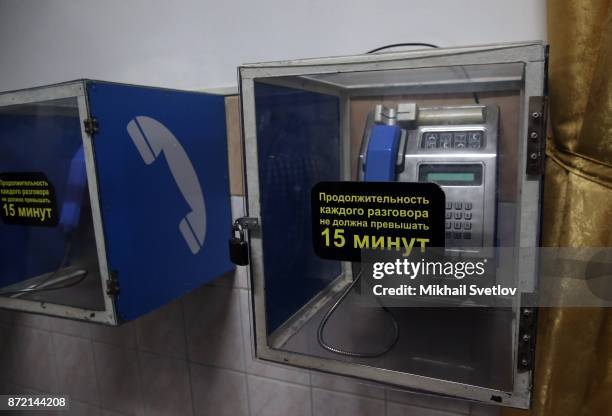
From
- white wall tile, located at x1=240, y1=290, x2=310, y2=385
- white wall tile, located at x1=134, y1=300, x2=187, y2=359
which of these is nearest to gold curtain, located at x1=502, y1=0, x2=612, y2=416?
white wall tile, located at x1=240, y1=290, x2=310, y2=385

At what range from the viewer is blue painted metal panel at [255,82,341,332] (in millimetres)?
764

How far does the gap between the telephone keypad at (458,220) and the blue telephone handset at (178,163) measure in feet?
1.64

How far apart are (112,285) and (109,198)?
0.49 feet

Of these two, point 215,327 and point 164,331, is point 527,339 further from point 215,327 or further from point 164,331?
point 164,331

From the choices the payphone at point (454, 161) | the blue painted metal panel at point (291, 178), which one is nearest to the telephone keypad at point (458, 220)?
the payphone at point (454, 161)

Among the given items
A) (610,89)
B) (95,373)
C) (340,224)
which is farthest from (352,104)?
(95,373)

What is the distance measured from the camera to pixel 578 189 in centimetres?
67

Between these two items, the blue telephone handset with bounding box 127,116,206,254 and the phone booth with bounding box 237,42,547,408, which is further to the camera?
the blue telephone handset with bounding box 127,116,206,254

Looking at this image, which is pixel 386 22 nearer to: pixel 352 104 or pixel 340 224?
pixel 352 104

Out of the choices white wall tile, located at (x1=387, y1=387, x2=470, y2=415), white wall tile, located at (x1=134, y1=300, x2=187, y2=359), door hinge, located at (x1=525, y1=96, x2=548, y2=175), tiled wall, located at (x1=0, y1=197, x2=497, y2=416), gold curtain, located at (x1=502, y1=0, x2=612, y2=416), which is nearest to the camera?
door hinge, located at (x1=525, y1=96, x2=548, y2=175)

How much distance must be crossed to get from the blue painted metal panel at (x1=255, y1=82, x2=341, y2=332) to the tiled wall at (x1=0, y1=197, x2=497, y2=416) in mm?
222

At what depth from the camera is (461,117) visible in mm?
769

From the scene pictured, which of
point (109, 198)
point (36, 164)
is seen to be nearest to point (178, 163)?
point (109, 198)

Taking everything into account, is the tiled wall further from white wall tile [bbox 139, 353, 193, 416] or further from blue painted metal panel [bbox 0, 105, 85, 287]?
blue painted metal panel [bbox 0, 105, 85, 287]
